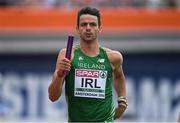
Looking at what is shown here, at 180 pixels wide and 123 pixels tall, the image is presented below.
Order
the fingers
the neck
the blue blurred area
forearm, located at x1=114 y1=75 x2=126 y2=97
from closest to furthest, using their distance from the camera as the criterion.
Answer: the fingers < the neck < forearm, located at x1=114 y1=75 x2=126 y2=97 < the blue blurred area

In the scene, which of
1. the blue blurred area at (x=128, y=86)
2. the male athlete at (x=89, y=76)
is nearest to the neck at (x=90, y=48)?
the male athlete at (x=89, y=76)

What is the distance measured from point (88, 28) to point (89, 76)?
0.45m

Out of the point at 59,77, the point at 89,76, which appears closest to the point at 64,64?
the point at 59,77

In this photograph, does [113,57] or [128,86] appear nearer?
[113,57]

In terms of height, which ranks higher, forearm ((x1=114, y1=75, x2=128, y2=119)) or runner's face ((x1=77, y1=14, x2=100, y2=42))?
runner's face ((x1=77, y1=14, x2=100, y2=42))

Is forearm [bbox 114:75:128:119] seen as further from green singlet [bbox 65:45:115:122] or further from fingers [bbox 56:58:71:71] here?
fingers [bbox 56:58:71:71]

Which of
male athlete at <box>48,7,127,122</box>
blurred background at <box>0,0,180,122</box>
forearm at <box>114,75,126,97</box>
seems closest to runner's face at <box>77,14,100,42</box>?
male athlete at <box>48,7,127,122</box>

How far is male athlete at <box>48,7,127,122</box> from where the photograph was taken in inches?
Result: 293

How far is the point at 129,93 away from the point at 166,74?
91 centimetres

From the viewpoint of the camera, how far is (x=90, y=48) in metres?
7.56

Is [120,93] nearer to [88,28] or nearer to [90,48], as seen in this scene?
[90,48]

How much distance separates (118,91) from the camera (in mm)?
8062

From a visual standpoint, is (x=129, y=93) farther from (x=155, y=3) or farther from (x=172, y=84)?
(x=155, y=3)

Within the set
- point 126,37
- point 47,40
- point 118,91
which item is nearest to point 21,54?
point 47,40
